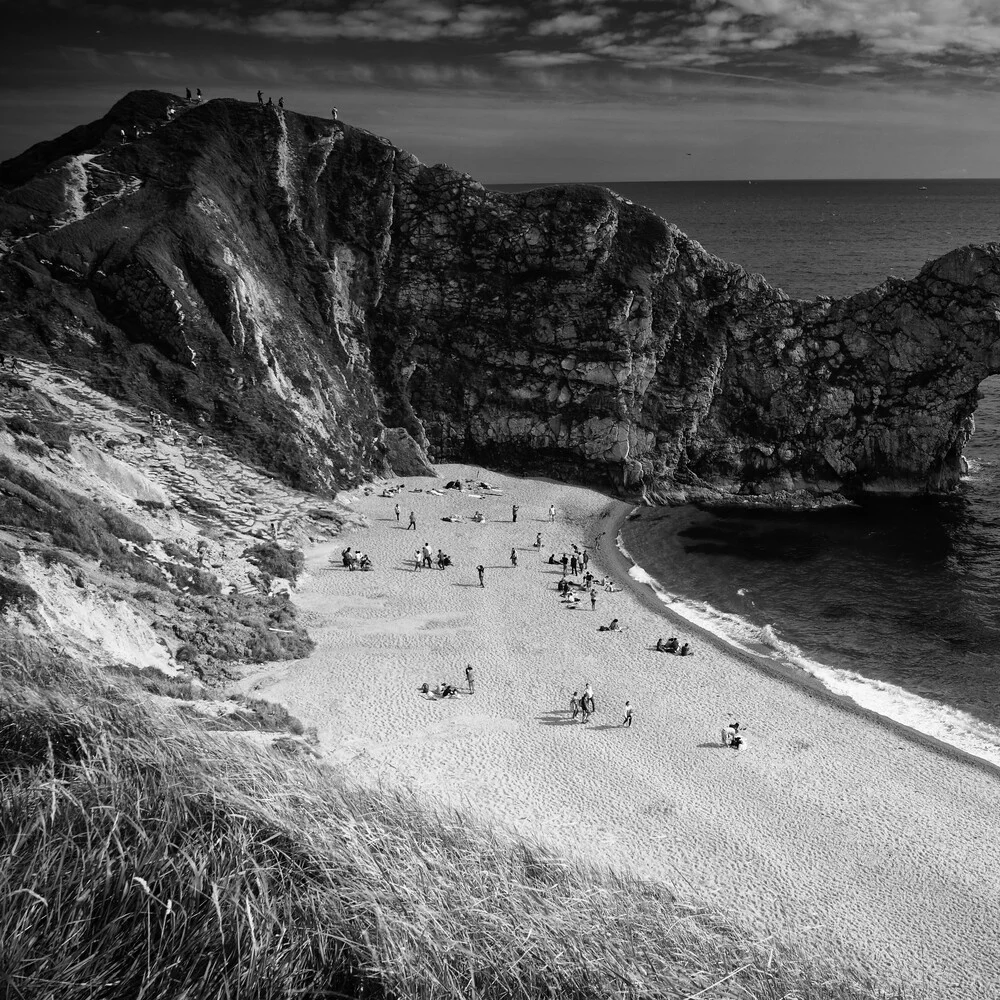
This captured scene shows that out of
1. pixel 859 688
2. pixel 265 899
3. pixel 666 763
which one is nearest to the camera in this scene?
pixel 265 899

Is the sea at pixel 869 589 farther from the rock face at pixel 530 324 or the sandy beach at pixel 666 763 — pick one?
the rock face at pixel 530 324

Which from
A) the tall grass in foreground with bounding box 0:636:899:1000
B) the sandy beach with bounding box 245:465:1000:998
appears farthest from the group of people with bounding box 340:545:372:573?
the tall grass in foreground with bounding box 0:636:899:1000

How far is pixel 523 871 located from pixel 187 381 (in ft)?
137

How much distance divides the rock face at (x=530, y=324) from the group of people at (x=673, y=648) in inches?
864

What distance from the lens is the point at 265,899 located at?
7508mm

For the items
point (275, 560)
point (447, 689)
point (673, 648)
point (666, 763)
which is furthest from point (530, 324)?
point (666, 763)

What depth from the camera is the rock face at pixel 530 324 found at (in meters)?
52.6

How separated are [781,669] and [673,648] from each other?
14.9 feet

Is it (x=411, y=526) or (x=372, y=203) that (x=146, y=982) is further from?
(x=372, y=203)

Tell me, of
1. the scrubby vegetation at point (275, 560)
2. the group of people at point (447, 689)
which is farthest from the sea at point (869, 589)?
the scrubby vegetation at point (275, 560)

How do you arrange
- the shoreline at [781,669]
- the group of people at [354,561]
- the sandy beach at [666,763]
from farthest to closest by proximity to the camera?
1. the group of people at [354,561]
2. the shoreline at [781,669]
3. the sandy beach at [666,763]

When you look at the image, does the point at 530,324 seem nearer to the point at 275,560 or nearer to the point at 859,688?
the point at 275,560

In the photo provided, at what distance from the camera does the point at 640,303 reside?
5497 cm

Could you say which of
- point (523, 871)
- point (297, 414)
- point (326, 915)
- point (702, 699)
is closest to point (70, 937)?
point (326, 915)
